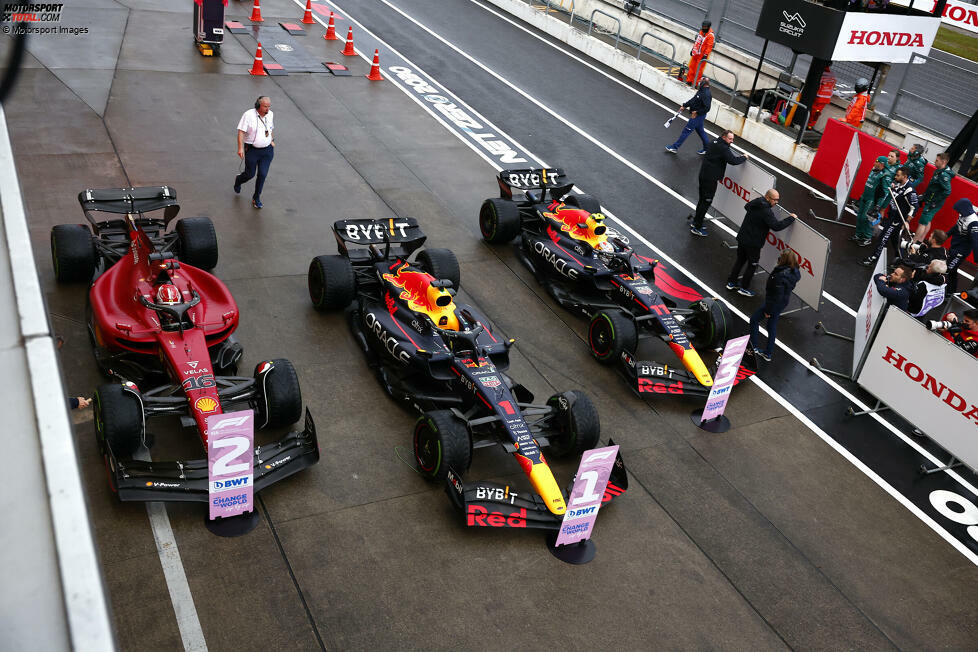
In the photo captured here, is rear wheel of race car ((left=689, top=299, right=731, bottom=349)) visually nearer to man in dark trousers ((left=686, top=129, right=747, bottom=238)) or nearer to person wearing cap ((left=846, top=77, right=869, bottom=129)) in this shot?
man in dark trousers ((left=686, top=129, right=747, bottom=238))

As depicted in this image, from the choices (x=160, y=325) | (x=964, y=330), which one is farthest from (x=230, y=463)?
(x=964, y=330)

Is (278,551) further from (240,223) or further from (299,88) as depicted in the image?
(299,88)

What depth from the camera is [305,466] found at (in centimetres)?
802

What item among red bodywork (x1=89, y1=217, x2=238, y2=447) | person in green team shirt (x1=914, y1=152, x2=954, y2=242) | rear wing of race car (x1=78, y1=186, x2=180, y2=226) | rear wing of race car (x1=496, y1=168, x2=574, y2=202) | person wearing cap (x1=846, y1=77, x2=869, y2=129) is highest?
person wearing cap (x1=846, y1=77, x2=869, y2=129)

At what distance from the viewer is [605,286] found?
11797 millimetres

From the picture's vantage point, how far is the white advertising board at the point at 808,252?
1221 centimetres

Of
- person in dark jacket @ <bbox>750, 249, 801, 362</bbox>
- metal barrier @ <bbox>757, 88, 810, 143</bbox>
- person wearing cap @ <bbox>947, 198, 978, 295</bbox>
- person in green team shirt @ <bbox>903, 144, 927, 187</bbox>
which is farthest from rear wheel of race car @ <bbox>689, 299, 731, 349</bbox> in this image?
metal barrier @ <bbox>757, 88, 810, 143</bbox>

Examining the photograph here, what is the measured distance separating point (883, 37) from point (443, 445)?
1608cm

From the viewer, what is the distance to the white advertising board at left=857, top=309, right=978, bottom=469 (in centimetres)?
968

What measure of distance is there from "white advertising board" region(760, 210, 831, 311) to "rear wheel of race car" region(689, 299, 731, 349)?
→ 188cm

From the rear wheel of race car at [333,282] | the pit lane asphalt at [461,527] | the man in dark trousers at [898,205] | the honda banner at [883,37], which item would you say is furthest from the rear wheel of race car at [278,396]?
the honda banner at [883,37]

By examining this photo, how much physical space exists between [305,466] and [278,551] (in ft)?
3.10

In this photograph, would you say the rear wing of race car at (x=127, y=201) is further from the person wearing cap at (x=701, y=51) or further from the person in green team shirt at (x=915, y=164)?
the person wearing cap at (x=701, y=51)

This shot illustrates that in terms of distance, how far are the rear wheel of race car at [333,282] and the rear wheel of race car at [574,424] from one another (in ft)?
10.8
